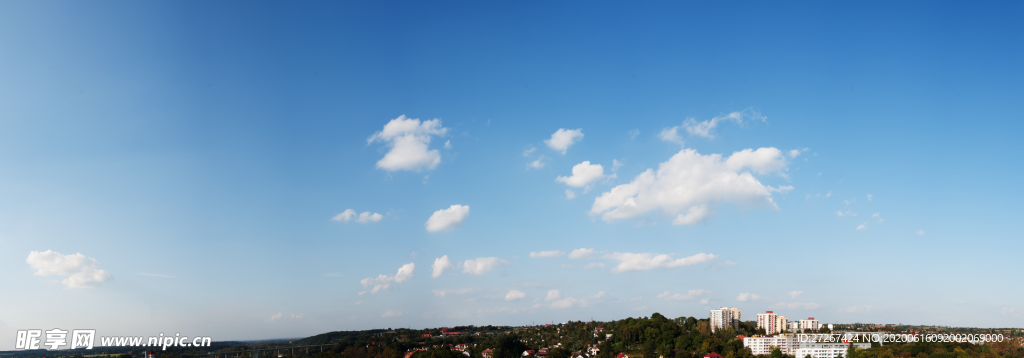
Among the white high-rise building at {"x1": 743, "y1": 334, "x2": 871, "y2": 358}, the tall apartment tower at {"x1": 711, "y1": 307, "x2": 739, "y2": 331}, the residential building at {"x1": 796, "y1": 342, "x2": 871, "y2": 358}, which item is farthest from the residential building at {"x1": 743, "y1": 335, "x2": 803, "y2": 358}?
the tall apartment tower at {"x1": 711, "y1": 307, "x2": 739, "y2": 331}

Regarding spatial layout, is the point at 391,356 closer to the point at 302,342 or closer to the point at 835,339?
the point at 302,342

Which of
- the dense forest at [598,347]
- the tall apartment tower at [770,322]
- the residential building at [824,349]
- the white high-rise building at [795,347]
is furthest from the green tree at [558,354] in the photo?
the tall apartment tower at [770,322]

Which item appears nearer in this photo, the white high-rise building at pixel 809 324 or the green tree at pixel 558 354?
the green tree at pixel 558 354

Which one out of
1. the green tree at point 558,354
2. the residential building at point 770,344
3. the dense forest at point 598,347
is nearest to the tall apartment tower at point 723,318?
the dense forest at point 598,347

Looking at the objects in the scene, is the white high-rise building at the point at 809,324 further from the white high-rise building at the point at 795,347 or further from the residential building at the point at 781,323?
the white high-rise building at the point at 795,347

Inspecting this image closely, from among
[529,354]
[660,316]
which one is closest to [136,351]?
[529,354]

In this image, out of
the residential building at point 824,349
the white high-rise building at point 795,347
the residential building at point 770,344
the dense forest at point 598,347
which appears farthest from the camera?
the residential building at point 770,344

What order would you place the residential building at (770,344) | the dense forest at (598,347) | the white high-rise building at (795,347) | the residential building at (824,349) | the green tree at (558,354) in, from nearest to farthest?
the dense forest at (598,347)
the green tree at (558,354)
the residential building at (824,349)
the white high-rise building at (795,347)
the residential building at (770,344)

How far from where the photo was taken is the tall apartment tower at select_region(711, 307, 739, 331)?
230ft

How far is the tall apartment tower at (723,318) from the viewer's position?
7019 centimetres

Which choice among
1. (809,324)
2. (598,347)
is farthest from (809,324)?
(598,347)

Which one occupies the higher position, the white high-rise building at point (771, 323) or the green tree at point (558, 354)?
the white high-rise building at point (771, 323)

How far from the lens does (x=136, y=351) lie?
61.2 m

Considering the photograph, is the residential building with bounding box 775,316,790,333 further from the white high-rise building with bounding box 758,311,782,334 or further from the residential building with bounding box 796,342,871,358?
the residential building with bounding box 796,342,871,358
